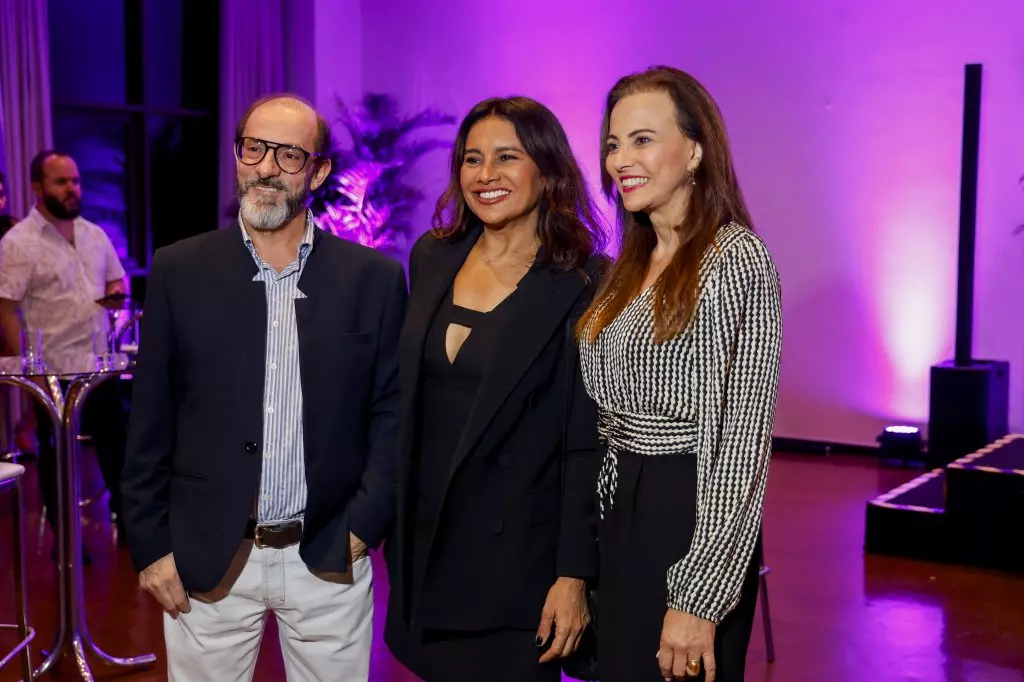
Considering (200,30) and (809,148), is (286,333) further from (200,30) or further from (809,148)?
(200,30)

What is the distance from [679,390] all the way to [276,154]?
40.3 inches

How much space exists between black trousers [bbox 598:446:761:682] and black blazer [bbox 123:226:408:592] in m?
0.59

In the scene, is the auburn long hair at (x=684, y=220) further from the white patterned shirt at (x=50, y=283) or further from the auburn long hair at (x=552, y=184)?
the white patterned shirt at (x=50, y=283)

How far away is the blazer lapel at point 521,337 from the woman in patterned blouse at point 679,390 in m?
0.17

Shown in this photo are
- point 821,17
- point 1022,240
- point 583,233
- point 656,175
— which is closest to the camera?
point 656,175

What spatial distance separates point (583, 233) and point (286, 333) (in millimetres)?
676

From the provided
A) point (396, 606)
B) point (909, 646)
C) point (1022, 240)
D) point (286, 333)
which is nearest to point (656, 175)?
point (286, 333)

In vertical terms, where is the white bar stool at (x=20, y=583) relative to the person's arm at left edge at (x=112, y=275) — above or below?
below

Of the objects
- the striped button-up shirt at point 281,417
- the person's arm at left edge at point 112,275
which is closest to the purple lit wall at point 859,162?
the person's arm at left edge at point 112,275

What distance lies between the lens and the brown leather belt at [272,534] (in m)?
2.44

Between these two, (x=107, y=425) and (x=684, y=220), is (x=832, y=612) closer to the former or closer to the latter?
(x=684, y=220)

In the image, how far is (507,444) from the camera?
2404 mm

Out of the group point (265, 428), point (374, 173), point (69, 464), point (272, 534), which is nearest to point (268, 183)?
point (265, 428)

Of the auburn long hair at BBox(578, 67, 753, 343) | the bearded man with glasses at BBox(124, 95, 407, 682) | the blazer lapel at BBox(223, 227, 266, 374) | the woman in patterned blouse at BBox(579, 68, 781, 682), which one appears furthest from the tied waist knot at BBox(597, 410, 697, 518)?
the blazer lapel at BBox(223, 227, 266, 374)
